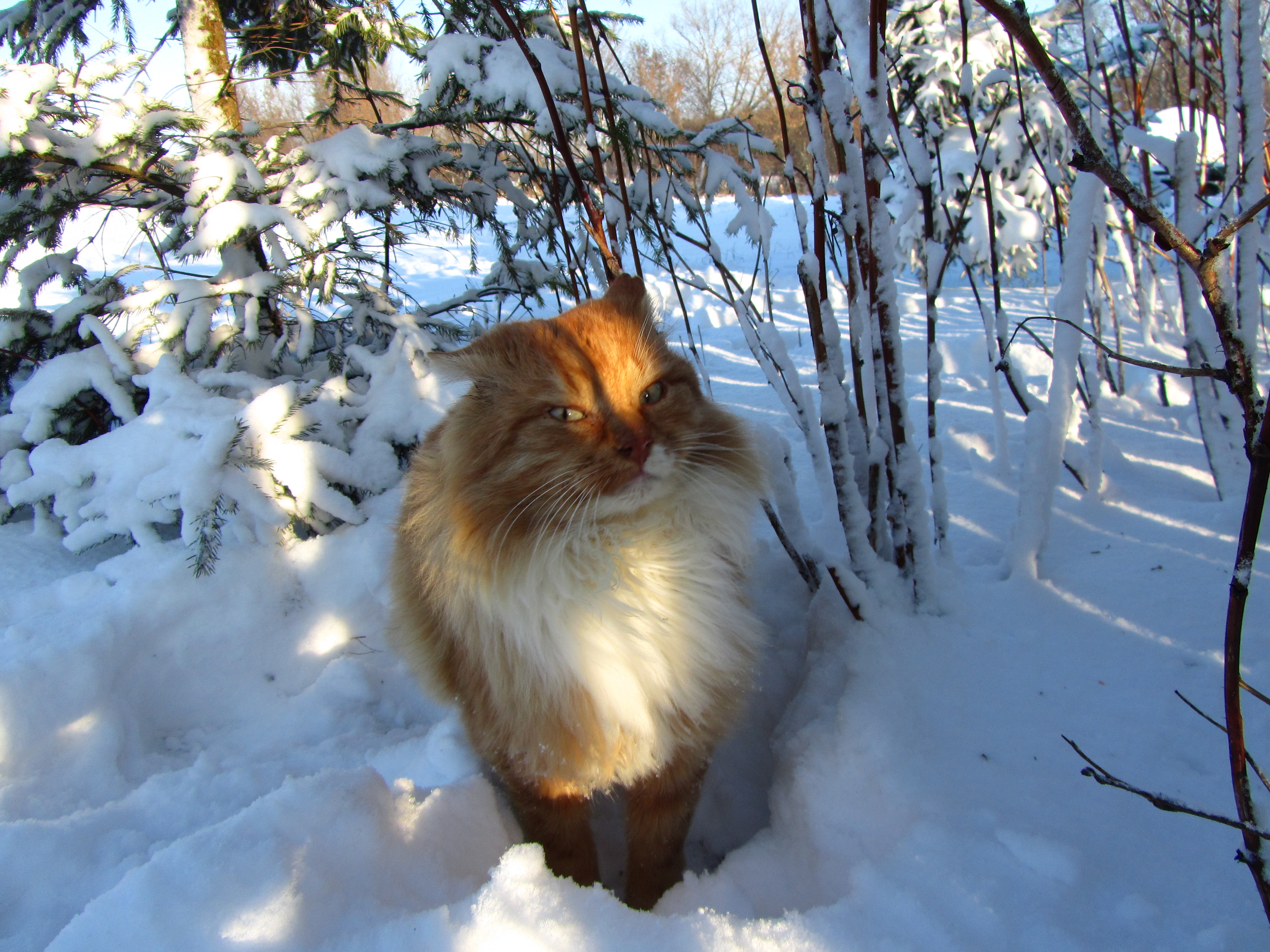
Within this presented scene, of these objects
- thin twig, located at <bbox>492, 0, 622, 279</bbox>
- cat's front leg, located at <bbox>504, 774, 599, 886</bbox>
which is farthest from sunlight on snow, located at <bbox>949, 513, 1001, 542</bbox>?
cat's front leg, located at <bbox>504, 774, 599, 886</bbox>

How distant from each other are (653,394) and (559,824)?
104 centimetres

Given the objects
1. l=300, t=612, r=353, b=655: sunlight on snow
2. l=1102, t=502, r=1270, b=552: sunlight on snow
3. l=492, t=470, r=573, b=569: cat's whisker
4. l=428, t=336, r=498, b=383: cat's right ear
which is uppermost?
l=428, t=336, r=498, b=383: cat's right ear

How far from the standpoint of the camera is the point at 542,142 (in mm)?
2785

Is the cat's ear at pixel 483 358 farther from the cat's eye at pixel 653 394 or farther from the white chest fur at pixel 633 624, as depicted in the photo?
the white chest fur at pixel 633 624

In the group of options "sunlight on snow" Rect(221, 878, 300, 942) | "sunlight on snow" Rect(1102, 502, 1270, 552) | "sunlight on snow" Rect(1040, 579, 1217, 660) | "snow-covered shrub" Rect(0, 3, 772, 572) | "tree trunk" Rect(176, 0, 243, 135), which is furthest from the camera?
"tree trunk" Rect(176, 0, 243, 135)

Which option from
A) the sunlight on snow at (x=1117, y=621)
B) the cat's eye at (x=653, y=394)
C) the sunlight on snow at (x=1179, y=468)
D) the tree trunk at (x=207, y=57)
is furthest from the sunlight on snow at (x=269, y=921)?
the tree trunk at (x=207, y=57)

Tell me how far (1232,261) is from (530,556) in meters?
2.45

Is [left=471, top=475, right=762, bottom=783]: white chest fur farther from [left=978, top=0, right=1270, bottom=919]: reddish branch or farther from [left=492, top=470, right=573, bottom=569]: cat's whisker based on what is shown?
[left=978, top=0, right=1270, bottom=919]: reddish branch

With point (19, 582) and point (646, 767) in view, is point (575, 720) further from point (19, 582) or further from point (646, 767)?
point (19, 582)

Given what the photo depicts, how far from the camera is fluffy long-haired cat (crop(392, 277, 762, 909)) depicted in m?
1.32

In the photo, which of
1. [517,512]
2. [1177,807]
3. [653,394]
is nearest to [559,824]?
[517,512]

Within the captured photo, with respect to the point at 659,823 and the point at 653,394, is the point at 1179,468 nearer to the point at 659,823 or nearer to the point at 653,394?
the point at 653,394

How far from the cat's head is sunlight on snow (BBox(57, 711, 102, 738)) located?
4.30 ft

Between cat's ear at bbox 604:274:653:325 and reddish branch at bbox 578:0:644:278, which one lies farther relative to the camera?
reddish branch at bbox 578:0:644:278
